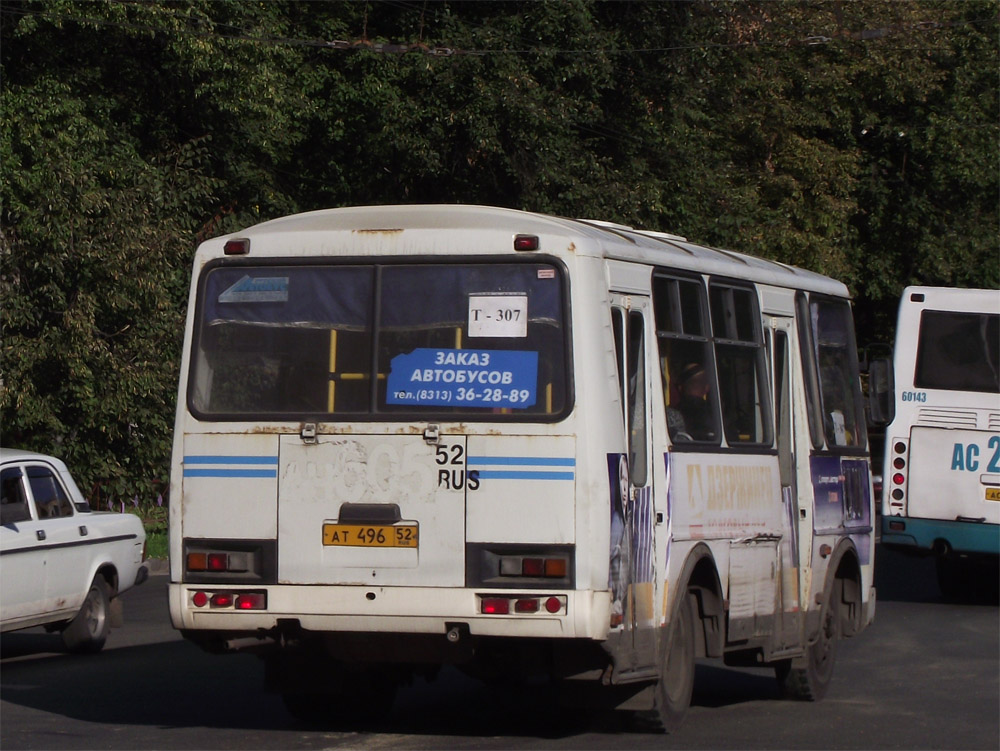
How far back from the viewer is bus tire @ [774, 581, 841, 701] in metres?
10.5

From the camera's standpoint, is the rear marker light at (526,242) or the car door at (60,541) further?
the car door at (60,541)

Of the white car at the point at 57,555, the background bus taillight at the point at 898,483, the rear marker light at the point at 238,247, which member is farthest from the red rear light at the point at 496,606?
the background bus taillight at the point at 898,483

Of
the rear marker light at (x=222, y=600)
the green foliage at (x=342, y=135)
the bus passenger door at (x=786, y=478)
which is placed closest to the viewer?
the rear marker light at (x=222, y=600)

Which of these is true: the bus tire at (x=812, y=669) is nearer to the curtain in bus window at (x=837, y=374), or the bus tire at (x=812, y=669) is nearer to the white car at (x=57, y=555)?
the curtain in bus window at (x=837, y=374)

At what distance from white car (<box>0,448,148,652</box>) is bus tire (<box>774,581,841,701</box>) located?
17.0 ft

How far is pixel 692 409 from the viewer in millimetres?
9039

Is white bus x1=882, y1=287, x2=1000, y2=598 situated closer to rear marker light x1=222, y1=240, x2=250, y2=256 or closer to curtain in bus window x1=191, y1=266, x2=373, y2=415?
curtain in bus window x1=191, y1=266, x2=373, y2=415

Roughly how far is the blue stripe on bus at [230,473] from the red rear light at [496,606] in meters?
1.22

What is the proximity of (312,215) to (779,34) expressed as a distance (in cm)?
2586

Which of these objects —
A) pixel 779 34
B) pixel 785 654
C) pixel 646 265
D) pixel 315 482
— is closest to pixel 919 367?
pixel 785 654

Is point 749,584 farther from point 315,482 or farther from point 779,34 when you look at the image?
point 779,34

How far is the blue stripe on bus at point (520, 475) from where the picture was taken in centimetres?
773

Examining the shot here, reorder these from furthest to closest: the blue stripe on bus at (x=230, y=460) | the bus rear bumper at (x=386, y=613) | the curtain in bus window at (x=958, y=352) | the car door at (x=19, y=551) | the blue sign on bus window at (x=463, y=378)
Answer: the curtain in bus window at (x=958, y=352)
the car door at (x=19, y=551)
the blue stripe on bus at (x=230, y=460)
the blue sign on bus window at (x=463, y=378)
the bus rear bumper at (x=386, y=613)

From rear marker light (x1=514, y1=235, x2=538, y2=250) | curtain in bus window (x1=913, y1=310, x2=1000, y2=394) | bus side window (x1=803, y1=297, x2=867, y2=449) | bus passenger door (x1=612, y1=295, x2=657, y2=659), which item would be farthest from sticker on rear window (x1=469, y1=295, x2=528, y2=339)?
curtain in bus window (x1=913, y1=310, x2=1000, y2=394)
